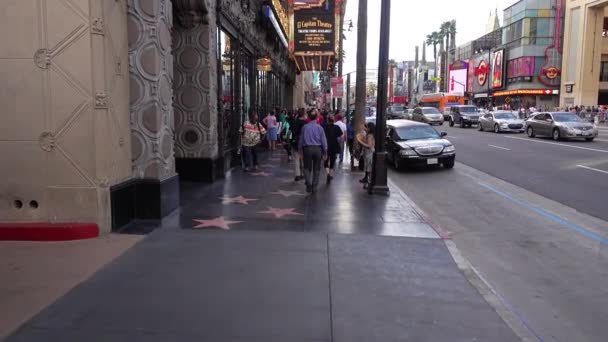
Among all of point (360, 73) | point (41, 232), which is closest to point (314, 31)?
point (360, 73)

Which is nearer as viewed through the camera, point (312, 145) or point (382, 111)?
point (382, 111)

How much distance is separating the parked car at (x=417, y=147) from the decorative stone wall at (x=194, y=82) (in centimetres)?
655

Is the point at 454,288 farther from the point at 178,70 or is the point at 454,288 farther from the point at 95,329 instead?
the point at 178,70

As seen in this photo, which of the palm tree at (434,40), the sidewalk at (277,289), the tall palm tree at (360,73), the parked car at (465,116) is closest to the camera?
the sidewalk at (277,289)

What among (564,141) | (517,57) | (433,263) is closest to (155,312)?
(433,263)

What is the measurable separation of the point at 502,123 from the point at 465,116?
893 cm

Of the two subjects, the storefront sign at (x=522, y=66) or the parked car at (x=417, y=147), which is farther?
the storefront sign at (x=522, y=66)

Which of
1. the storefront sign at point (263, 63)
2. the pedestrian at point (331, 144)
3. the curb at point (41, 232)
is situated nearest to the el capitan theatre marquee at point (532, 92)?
the storefront sign at point (263, 63)

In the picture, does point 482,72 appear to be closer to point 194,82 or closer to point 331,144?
point 331,144

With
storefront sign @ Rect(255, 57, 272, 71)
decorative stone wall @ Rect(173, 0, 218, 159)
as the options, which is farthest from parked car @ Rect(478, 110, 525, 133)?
decorative stone wall @ Rect(173, 0, 218, 159)

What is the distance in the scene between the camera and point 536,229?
837 centimetres

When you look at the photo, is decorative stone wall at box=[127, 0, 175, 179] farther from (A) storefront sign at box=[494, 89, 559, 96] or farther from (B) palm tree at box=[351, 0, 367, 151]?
(A) storefront sign at box=[494, 89, 559, 96]

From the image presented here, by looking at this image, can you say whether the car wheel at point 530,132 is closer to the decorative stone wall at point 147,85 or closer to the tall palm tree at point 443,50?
the decorative stone wall at point 147,85

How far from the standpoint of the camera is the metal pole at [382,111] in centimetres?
1069
